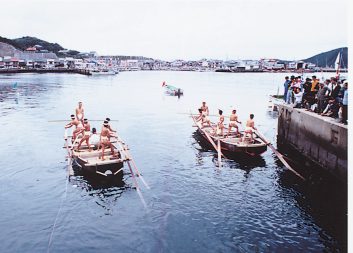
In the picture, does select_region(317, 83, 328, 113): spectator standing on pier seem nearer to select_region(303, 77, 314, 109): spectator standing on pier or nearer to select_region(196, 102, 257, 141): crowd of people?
select_region(303, 77, 314, 109): spectator standing on pier

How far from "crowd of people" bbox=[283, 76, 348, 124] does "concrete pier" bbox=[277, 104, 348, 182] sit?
0.65m

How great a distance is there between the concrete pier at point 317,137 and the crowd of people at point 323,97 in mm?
653

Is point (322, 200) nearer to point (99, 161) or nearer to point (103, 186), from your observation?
point (103, 186)

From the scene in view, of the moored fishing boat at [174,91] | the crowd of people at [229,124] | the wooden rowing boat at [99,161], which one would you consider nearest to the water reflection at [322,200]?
the crowd of people at [229,124]

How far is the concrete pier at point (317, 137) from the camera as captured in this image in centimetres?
1700

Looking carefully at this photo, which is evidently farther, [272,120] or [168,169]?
[272,120]

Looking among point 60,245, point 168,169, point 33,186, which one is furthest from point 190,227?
point 33,186

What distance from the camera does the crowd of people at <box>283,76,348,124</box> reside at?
19.1 m

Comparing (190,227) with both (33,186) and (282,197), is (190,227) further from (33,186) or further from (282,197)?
(33,186)

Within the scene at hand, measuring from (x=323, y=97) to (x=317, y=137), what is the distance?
3151 mm

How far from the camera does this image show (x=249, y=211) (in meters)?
15.5

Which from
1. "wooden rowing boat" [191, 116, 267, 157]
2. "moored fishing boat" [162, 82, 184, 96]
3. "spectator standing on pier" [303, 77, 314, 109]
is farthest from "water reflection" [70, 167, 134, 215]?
"moored fishing boat" [162, 82, 184, 96]

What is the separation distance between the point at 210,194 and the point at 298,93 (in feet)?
41.4

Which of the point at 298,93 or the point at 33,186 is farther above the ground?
the point at 298,93
